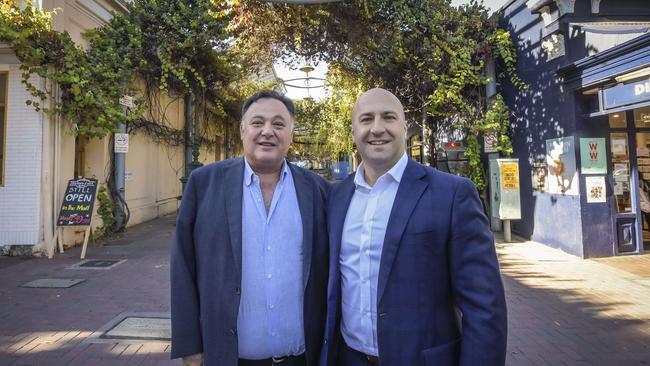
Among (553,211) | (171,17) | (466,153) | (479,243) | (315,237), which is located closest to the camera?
(479,243)

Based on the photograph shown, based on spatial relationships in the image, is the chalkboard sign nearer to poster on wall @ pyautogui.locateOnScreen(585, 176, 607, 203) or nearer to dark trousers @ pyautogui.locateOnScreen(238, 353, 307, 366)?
dark trousers @ pyautogui.locateOnScreen(238, 353, 307, 366)

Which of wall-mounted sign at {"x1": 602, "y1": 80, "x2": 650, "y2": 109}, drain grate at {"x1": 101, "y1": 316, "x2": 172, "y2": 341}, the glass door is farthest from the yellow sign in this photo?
drain grate at {"x1": 101, "y1": 316, "x2": 172, "y2": 341}

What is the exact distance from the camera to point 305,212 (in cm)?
198

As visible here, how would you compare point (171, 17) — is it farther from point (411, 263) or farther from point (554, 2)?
point (411, 263)

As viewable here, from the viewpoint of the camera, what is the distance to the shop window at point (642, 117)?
7.21m

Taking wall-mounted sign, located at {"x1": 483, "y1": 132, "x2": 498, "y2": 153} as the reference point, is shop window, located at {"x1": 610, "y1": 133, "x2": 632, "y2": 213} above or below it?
below

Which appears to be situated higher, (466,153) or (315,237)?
(466,153)

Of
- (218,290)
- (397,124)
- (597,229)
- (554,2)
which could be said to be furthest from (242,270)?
(554,2)

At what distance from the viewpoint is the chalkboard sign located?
687 centimetres

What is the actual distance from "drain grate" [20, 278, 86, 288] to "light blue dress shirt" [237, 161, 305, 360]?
179 inches

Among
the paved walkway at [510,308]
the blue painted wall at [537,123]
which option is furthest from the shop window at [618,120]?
the paved walkway at [510,308]

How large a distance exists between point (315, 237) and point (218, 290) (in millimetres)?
542

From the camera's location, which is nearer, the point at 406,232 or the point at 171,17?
the point at 406,232

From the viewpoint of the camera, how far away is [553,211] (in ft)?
24.9
